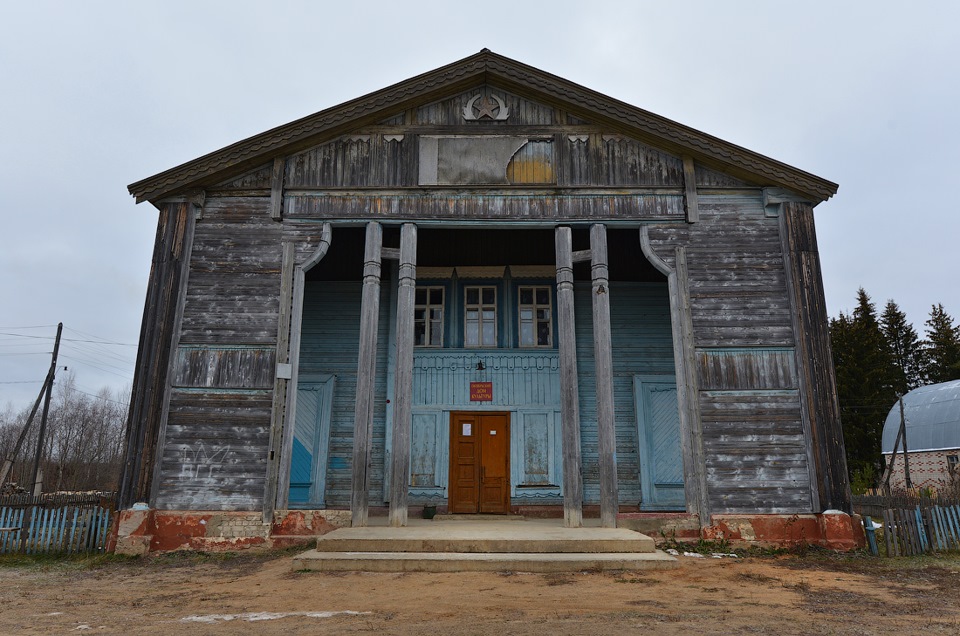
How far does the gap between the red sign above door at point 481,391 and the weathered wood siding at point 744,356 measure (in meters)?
4.88

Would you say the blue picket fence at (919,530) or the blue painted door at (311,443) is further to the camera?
the blue painted door at (311,443)

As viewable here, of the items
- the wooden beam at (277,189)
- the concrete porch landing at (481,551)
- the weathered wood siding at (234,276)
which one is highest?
the wooden beam at (277,189)

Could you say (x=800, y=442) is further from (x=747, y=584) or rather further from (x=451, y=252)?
(x=451, y=252)

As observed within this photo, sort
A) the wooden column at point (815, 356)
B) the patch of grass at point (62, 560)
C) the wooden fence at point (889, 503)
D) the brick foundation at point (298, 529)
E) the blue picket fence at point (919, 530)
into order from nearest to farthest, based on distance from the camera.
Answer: the patch of grass at point (62, 560)
the blue picket fence at point (919, 530)
the brick foundation at point (298, 529)
the wooden column at point (815, 356)
the wooden fence at point (889, 503)

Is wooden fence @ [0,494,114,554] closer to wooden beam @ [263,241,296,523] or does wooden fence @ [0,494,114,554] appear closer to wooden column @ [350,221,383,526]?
wooden beam @ [263,241,296,523]

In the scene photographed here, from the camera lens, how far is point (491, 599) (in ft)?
21.4

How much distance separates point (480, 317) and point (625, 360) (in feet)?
11.6

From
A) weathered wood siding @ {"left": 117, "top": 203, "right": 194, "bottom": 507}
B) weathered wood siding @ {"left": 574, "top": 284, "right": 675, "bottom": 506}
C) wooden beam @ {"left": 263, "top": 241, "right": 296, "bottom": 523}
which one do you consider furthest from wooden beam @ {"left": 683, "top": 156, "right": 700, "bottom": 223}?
weathered wood siding @ {"left": 117, "top": 203, "right": 194, "bottom": 507}

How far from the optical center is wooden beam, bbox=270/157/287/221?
11273mm

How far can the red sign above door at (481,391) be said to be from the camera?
13.7 m

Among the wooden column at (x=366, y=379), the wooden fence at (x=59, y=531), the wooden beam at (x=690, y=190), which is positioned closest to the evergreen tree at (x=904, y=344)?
the wooden beam at (x=690, y=190)

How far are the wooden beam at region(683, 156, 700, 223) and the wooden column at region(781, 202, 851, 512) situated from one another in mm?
1586

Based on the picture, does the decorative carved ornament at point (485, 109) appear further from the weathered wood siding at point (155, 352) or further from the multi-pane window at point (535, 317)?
the weathered wood siding at point (155, 352)

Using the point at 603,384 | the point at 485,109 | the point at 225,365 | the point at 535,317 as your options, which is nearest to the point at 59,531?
the point at 225,365
